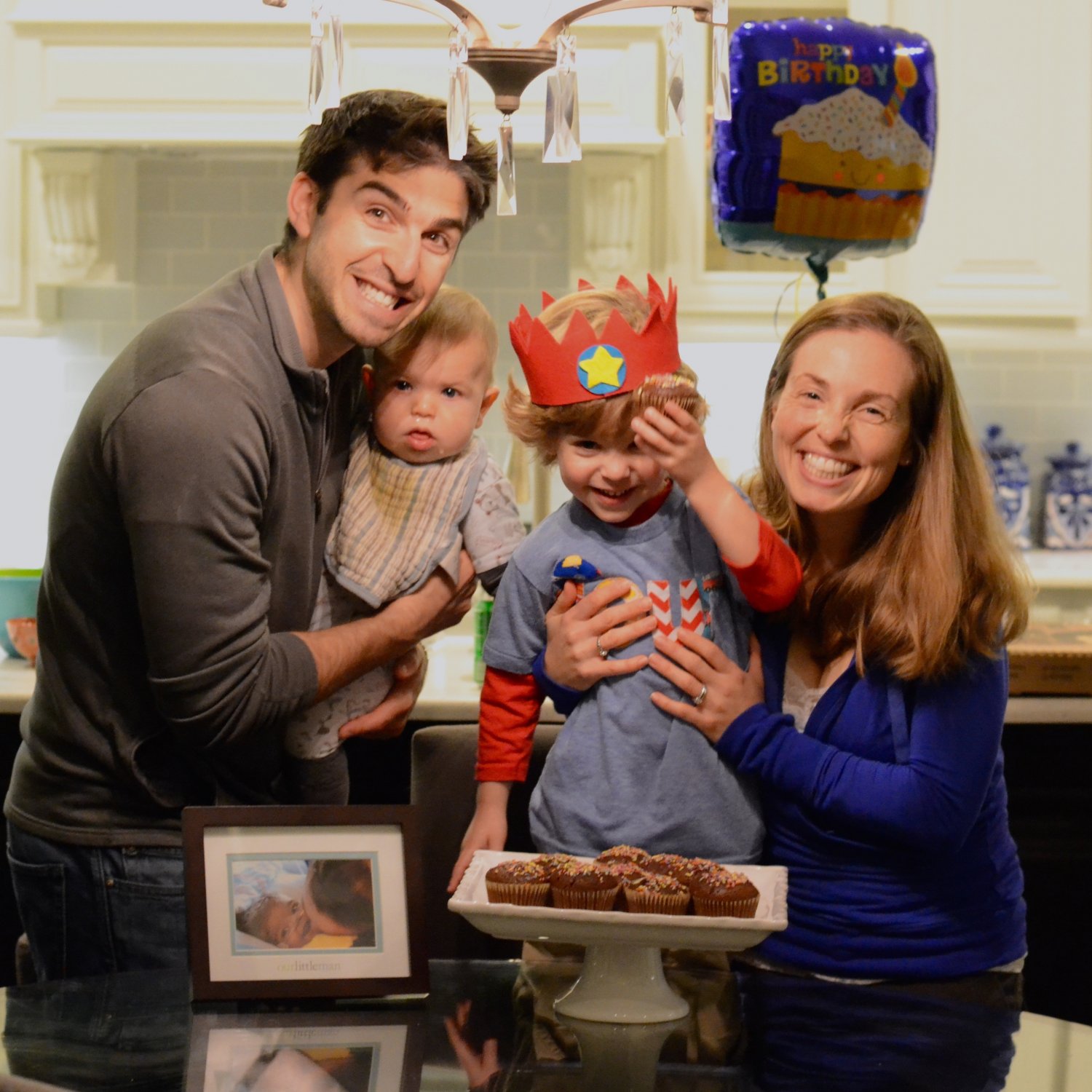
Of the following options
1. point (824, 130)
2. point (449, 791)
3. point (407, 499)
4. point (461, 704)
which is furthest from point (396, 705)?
point (824, 130)

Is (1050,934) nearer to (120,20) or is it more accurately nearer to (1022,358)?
(1022,358)

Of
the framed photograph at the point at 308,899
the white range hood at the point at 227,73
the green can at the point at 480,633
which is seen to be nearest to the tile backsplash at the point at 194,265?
the white range hood at the point at 227,73

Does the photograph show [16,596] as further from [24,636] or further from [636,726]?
[636,726]

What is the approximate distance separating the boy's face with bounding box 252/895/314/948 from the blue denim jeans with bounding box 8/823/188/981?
36 cm

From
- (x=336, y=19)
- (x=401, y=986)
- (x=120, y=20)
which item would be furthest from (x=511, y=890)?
(x=120, y=20)

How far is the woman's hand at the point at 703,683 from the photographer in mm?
1734

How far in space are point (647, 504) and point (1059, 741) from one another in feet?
4.74

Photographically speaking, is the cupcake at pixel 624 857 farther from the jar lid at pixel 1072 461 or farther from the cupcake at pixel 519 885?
the jar lid at pixel 1072 461

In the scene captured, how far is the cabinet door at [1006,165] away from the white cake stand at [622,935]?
224cm

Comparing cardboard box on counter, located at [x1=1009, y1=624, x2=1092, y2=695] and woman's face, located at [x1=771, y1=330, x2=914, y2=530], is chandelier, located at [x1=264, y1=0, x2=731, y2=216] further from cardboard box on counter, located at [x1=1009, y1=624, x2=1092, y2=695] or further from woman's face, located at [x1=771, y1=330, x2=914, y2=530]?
cardboard box on counter, located at [x1=1009, y1=624, x2=1092, y2=695]

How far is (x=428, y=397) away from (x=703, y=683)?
572 millimetres

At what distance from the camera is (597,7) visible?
1370 millimetres

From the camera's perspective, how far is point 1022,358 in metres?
3.92

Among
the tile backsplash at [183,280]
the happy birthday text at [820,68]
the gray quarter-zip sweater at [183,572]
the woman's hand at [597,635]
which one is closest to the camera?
the gray quarter-zip sweater at [183,572]
